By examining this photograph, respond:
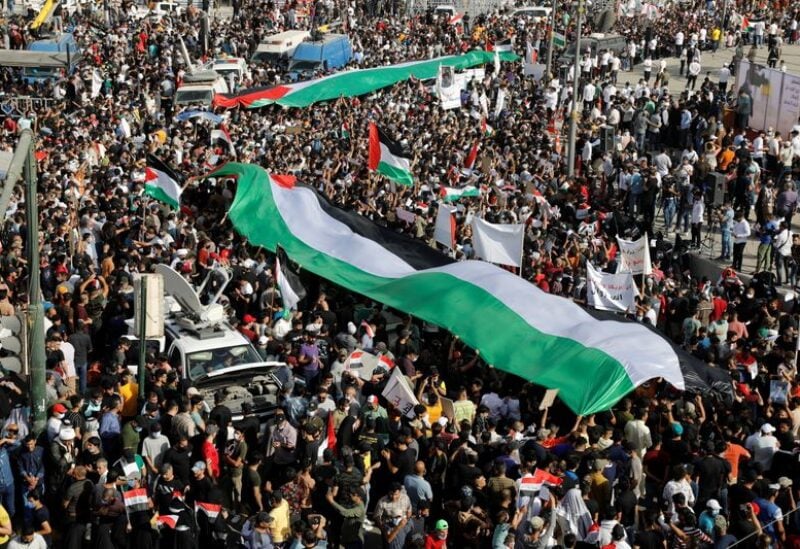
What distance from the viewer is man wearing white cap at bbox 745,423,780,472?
12844 mm

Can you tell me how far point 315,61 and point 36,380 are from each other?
2697 cm

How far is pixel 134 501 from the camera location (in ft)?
36.6

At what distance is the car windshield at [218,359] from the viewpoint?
47.5 ft

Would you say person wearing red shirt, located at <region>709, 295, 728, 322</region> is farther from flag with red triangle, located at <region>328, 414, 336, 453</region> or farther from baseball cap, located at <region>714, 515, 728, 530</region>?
flag with red triangle, located at <region>328, 414, 336, 453</region>

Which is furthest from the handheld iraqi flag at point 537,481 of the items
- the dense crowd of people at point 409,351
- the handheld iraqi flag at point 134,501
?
the handheld iraqi flag at point 134,501

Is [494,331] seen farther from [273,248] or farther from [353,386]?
[273,248]

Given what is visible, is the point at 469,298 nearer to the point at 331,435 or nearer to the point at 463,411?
the point at 463,411

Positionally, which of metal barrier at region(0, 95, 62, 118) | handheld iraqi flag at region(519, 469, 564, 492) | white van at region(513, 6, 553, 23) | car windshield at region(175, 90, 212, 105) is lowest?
handheld iraqi flag at region(519, 469, 564, 492)

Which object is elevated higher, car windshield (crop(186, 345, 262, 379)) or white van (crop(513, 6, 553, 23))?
white van (crop(513, 6, 553, 23))

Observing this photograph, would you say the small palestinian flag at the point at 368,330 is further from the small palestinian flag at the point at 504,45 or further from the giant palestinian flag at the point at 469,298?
the small palestinian flag at the point at 504,45

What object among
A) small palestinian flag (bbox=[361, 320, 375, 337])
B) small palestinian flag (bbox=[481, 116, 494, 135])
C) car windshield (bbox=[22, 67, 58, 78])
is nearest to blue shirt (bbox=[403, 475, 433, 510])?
small palestinian flag (bbox=[361, 320, 375, 337])

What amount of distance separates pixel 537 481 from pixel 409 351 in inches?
161

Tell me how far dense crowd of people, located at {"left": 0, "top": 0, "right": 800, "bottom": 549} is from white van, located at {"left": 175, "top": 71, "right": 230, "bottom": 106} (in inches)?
21.5

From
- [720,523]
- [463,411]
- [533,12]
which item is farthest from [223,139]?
[533,12]
